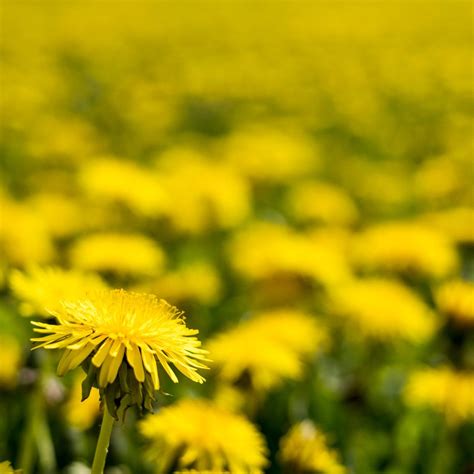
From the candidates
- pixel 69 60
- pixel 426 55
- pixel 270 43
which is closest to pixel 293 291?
pixel 69 60

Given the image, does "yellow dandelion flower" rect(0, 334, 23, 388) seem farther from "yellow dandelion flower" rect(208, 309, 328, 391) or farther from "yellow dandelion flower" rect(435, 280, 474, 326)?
"yellow dandelion flower" rect(435, 280, 474, 326)

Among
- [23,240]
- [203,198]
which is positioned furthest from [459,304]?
[203,198]

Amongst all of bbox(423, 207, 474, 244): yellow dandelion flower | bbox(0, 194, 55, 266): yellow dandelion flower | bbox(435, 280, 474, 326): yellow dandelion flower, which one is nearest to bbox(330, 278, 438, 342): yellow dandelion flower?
bbox(435, 280, 474, 326): yellow dandelion flower

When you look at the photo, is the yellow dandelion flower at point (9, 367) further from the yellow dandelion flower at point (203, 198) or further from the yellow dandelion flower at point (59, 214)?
the yellow dandelion flower at point (203, 198)

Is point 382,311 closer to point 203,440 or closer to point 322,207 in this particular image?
point 203,440

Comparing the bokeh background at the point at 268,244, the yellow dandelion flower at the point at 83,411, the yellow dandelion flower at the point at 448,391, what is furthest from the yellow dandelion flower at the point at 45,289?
the yellow dandelion flower at the point at 448,391
